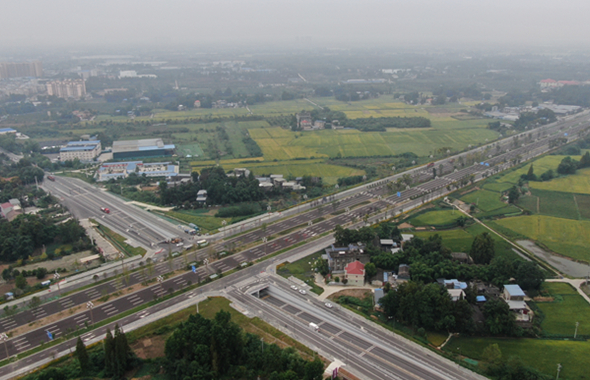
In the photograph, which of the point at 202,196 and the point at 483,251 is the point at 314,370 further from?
the point at 202,196

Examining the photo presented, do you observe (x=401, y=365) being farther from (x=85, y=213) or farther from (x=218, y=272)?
(x=85, y=213)

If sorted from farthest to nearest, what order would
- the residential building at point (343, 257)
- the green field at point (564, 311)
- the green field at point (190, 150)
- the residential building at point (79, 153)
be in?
the green field at point (190, 150), the residential building at point (79, 153), the residential building at point (343, 257), the green field at point (564, 311)

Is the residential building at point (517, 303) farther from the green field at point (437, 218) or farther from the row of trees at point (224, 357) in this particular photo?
the row of trees at point (224, 357)

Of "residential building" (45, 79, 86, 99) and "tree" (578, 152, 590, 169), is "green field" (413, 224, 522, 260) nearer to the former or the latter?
"tree" (578, 152, 590, 169)

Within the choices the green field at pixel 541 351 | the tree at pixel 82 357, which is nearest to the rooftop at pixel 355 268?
the green field at pixel 541 351

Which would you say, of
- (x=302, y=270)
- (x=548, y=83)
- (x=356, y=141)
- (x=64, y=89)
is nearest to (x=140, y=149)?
(x=356, y=141)

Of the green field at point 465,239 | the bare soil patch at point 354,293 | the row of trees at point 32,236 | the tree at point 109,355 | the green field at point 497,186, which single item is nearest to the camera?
the tree at point 109,355

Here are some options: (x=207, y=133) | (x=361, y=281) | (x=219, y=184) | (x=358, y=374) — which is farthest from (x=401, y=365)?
(x=207, y=133)
